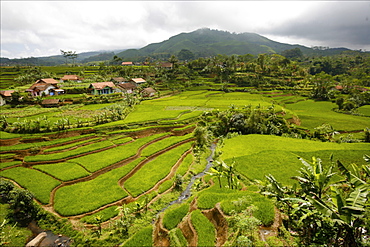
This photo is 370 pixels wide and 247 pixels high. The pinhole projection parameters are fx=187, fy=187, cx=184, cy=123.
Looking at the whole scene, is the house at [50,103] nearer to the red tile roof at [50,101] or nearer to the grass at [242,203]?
the red tile roof at [50,101]

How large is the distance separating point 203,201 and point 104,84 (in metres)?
59.1

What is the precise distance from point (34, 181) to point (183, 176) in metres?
15.8

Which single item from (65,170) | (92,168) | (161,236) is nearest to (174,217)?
(161,236)

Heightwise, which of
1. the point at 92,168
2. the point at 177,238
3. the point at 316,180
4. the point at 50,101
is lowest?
the point at 92,168

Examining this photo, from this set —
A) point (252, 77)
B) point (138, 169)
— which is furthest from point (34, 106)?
point (252, 77)

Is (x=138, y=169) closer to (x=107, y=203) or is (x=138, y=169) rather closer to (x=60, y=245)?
(x=107, y=203)

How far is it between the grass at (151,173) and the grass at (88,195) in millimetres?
1193

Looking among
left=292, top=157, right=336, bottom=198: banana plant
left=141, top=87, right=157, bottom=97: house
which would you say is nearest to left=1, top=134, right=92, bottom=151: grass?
left=292, top=157, right=336, bottom=198: banana plant

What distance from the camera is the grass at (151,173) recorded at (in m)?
19.1

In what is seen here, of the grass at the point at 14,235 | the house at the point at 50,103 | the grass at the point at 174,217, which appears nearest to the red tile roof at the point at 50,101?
the house at the point at 50,103

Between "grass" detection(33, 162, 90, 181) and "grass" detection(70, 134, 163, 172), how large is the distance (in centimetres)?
74

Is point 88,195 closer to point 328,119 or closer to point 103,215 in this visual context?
point 103,215

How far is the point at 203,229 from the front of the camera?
11.1 m

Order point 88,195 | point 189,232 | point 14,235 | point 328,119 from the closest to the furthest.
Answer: point 189,232, point 14,235, point 88,195, point 328,119
